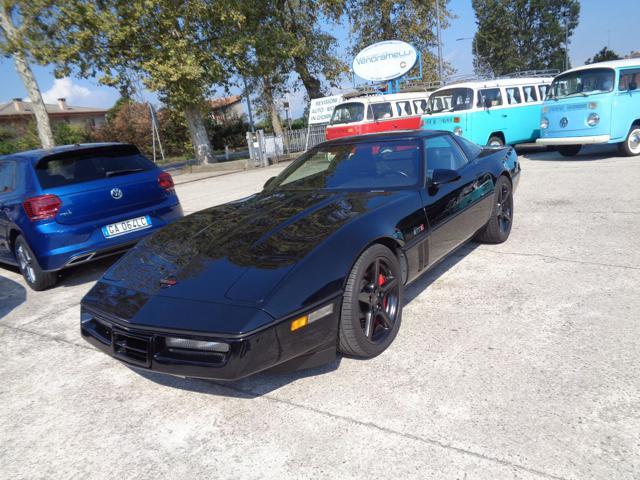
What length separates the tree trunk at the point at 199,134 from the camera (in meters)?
18.6

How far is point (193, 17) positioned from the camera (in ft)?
A: 52.6

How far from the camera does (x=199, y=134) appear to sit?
62.8 ft

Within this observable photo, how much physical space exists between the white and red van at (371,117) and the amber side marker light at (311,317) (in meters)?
10.9

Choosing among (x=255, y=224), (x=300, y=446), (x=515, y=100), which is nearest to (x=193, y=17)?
(x=515, y=100)

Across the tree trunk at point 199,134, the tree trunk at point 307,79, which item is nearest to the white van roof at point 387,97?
the tree trunk at point 199,134

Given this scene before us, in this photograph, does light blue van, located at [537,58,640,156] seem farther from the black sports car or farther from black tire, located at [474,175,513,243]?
the black sports car

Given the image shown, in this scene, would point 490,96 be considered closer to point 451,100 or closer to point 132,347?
point 451,100

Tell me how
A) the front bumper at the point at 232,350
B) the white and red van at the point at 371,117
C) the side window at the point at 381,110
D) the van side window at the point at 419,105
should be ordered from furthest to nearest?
the van side window at the point at 419,105
the side window at the point at 381,110
the white and red van at the point at 371,117
the front bumper at the point at 232,350

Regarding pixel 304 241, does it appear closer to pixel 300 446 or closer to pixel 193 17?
pixel 300 446

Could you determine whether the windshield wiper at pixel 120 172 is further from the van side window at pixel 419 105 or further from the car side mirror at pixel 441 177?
the van side window at pixel 419 105

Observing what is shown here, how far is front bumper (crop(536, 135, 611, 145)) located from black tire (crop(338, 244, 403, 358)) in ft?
26.9

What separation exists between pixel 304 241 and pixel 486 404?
4.20 ft

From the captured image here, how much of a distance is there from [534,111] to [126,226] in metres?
→ 10.6

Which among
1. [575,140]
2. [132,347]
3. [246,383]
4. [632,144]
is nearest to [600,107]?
[575,140]
